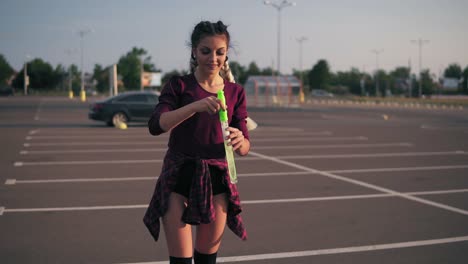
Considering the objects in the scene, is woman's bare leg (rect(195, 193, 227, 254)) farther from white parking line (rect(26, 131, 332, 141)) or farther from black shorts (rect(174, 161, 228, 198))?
white parking line (rect(26, 131, 332, 141))

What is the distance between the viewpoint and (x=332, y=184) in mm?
8266

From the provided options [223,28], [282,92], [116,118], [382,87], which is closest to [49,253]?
[223,28]

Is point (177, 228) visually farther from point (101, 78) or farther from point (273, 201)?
point (101, 78)

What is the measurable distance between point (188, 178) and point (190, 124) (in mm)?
272

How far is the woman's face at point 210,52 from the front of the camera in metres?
2.73

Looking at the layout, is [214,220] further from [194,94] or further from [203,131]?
[194,94]

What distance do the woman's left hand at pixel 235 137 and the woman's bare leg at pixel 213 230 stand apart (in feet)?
1.06

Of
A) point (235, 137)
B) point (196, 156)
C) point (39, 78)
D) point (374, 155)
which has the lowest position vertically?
point (374, 155)

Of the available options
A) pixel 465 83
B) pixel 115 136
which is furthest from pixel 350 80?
pixel 115 136

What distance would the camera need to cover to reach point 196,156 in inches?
107

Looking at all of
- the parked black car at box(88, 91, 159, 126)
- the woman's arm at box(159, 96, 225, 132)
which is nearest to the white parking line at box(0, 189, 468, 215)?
the woman's arm at box(159, 96, 225, 132)

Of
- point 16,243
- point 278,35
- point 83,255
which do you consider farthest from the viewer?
point 278,35

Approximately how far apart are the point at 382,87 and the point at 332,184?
113688 mm

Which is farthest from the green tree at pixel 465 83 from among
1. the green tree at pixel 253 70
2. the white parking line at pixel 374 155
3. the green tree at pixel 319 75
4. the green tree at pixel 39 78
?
the white parking line at pixel 374 155
